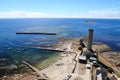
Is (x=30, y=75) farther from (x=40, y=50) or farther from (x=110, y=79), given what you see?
(x=40, y=50)

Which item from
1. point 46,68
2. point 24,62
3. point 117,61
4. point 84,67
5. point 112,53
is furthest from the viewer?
point 112,53

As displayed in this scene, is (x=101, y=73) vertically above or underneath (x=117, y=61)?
above

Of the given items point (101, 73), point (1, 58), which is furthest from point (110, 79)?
point (1, 58)

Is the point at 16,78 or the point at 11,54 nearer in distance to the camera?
the point at 16,78

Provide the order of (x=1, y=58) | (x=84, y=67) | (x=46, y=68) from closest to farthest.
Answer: (x=84, y=67) < (x=46, y=68) < (x=1, y=58)

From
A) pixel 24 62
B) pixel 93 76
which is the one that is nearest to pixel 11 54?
pixel 24 62

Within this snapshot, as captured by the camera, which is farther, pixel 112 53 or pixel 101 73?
pixel 112 53

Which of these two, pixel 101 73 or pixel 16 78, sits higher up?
pixel 101 73

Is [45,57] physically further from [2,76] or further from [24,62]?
[2,76]

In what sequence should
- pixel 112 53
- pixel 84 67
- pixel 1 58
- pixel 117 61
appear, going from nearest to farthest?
1. pixel 84 67
2. pixel 1 58
3. pixel 117 61
4. pixel 112 53
